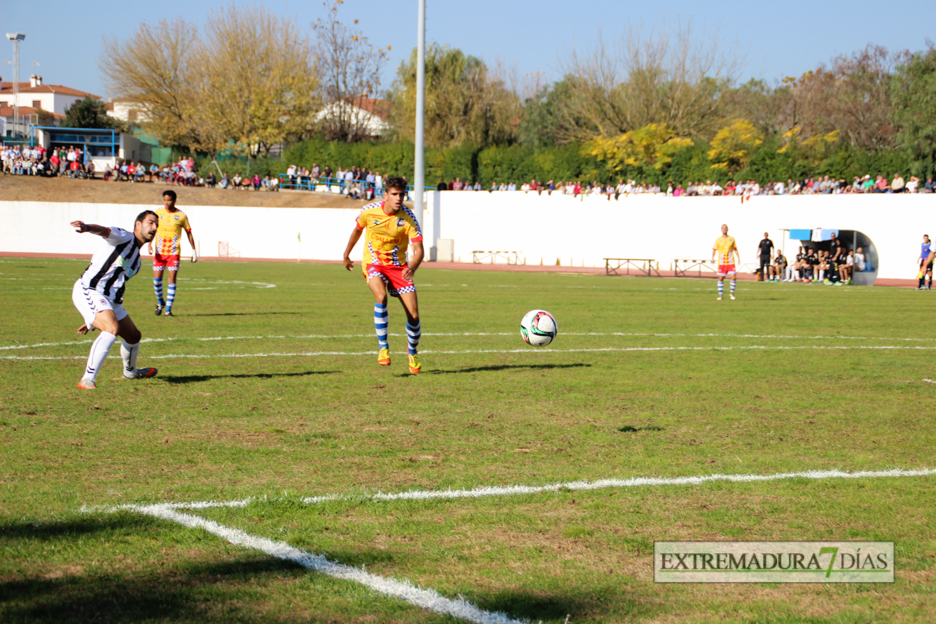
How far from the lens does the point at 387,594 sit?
3482 mm

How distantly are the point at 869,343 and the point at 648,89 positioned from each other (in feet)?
142

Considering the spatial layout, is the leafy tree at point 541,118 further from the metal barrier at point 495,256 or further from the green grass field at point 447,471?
the green grass field at point 447,471

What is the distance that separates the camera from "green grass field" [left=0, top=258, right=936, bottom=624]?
138 inches

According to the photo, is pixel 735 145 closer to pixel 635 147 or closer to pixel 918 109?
pixel 635 147

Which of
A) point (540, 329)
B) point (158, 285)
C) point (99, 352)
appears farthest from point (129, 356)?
point (158, 285)

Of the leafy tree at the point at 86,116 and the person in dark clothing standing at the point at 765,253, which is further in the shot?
the leafy tree at the point at 86,116

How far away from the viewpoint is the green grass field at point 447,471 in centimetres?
352

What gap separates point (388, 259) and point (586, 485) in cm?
532

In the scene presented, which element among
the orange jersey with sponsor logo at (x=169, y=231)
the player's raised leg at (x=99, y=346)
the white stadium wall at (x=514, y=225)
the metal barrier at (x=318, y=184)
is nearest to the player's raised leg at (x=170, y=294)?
the orange jersey with sponsor logo at (x=169, y=231)

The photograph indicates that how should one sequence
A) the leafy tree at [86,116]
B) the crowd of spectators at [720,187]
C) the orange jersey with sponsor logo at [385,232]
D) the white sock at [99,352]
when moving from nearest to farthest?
the white sock at [99,352]
the orange jersey with sponsor logo at [385,232]
the crowd of spectators at [720,187]
the leafy tree at [86,116]

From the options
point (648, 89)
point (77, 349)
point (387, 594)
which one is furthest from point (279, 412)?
point (648, 89)

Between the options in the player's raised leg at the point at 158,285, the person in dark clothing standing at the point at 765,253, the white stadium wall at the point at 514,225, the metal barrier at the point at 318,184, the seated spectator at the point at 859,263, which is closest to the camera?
the player's raised leg at the point at 158,285

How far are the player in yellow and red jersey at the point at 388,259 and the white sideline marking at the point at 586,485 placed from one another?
15.5ft

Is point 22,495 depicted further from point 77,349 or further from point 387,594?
point 77,349
